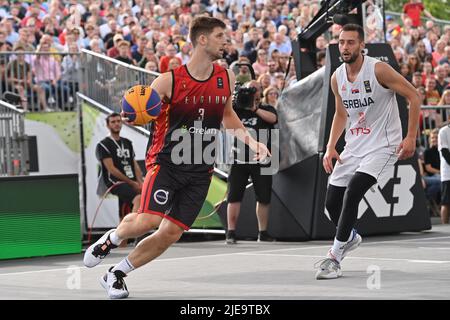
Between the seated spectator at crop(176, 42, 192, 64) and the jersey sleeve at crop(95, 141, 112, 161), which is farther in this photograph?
the seated spectator at crop(176, 42, 192, 64)

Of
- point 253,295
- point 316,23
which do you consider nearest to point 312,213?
point 316,23

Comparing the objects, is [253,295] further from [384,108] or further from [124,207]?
[124,207]

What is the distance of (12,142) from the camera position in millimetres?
16312

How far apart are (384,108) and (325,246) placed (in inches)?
160

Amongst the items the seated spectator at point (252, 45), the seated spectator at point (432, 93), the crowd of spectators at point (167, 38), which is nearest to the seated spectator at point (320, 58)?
the crowd of spectators at point (167, 38)

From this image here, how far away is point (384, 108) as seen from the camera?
32.6 feet

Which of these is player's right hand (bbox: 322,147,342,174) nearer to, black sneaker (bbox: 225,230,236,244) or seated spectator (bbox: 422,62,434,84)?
black sneaker (bbox: 225,230,236,244)

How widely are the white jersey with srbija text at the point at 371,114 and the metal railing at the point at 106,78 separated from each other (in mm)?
7751

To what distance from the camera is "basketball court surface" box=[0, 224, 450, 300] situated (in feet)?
28.7

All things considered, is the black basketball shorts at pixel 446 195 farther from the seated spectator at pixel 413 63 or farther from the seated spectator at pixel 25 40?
the seated spectator at pixel 25 40

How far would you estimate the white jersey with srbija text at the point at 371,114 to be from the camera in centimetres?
988

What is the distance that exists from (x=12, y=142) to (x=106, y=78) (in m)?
2.40

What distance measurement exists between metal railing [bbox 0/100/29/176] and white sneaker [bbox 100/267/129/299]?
7.79 metres

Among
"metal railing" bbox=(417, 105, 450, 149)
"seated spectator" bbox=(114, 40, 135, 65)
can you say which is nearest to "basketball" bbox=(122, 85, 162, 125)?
"seated spectator" bbox=(114, 40, 135, 65)
